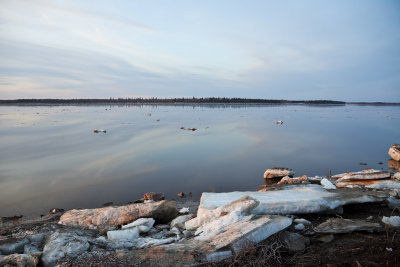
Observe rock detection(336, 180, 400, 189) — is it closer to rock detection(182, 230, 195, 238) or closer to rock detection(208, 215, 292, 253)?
rock detection(208, 215, 292, 253)

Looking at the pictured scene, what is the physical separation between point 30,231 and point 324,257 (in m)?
4.87

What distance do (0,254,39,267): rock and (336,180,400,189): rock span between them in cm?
826

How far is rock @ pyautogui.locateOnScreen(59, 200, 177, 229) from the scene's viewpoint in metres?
5.01

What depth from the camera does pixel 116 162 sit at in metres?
12.5

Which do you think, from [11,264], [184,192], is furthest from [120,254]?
[184,192]

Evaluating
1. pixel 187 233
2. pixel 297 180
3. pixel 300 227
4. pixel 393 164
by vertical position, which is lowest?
pixel 393 164

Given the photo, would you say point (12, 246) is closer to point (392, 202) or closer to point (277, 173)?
point (392, 202)

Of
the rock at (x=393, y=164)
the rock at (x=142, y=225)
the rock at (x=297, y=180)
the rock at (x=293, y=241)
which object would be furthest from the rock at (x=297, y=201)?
the rock at (x=393, y=164)

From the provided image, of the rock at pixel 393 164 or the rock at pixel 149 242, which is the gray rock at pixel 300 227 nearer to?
the rock at pixel 149 242

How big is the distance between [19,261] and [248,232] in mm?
3104

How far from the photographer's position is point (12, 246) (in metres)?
3.67

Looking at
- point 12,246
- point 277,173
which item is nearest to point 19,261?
point 12,246

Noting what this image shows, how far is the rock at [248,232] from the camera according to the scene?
3.23 meters

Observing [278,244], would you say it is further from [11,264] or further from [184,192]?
[184,192]
